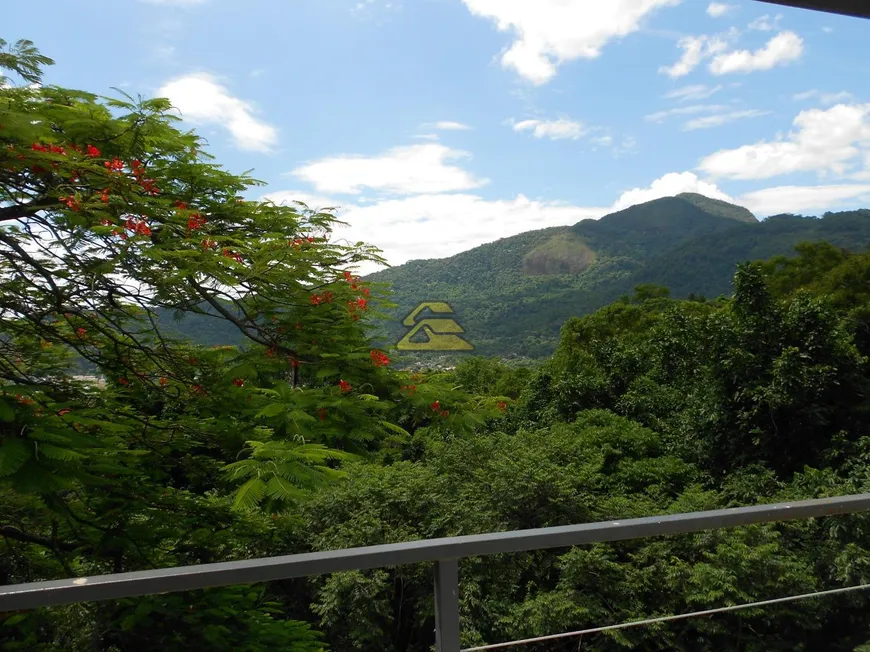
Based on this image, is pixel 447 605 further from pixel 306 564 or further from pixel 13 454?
pixel 13 454

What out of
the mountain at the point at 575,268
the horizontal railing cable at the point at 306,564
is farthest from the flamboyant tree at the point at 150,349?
the mountain at the point at 575,268

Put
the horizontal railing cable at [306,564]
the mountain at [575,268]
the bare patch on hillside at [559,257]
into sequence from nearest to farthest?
the horizontal railing cable at [306,564] < the mountain at [575,268] < the bare patch on hillside at [559,257]

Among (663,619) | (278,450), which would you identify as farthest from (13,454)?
(663,619)

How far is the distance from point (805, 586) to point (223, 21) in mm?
5028

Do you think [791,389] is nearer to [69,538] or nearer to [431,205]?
[69,538]

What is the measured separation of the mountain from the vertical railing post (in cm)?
1311

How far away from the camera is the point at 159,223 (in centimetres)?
354

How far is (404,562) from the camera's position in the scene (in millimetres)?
776

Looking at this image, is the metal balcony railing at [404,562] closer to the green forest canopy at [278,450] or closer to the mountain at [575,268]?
the green forest canopy at [278,450]

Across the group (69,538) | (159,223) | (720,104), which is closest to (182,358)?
(159,223)

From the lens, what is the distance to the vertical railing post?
83 centimetres
